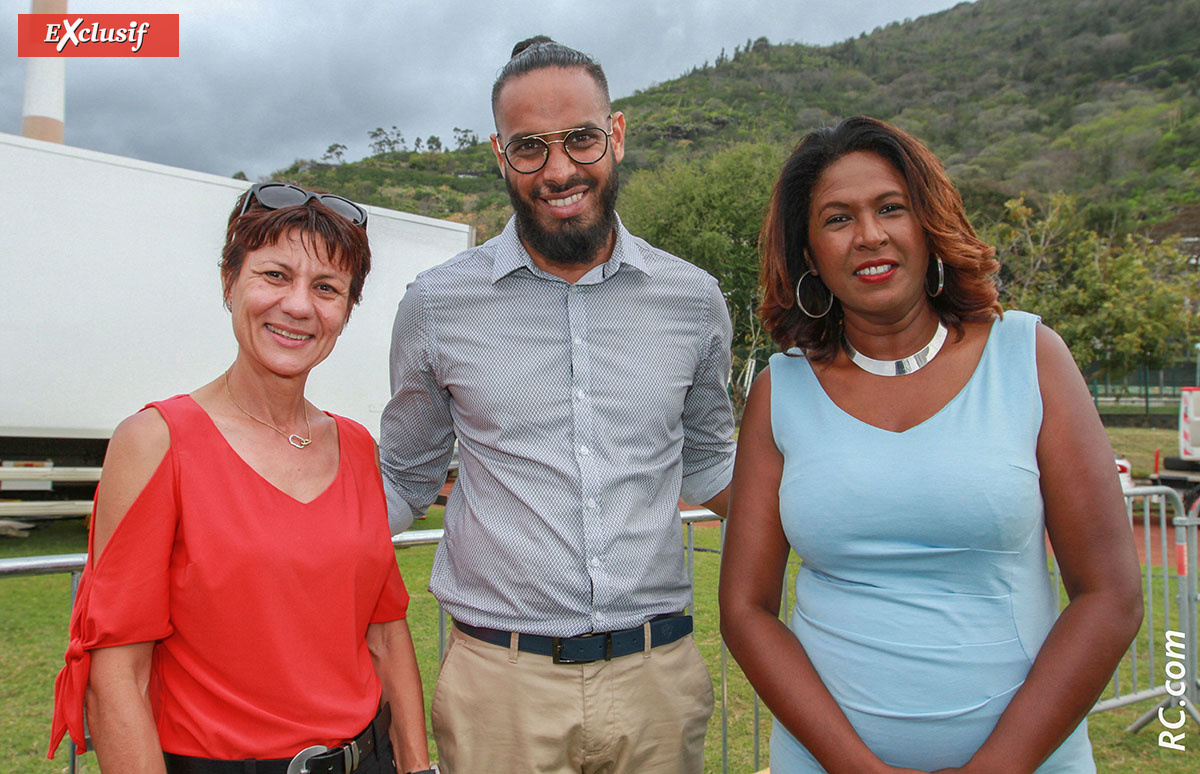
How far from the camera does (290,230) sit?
1.82m

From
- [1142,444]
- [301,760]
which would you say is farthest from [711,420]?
[1142,444]

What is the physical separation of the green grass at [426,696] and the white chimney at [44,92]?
9.42 metres

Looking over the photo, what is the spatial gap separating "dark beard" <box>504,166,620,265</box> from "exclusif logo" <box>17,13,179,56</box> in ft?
35.3

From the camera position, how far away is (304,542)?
5.52 feet

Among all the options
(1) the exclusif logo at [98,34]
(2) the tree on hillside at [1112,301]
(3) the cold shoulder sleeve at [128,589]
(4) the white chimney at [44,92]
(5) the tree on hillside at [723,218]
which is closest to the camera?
(3) the cold shoulder sleeve at [128,589]

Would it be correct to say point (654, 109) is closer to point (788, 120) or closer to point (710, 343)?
point (788, 120)

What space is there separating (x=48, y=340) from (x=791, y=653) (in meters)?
9.04

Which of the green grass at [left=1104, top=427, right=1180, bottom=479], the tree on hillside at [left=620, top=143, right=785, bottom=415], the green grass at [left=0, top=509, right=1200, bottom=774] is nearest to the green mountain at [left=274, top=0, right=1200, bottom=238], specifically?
the tree on hillside at [left=620, top=143, right=785, bottom=415]

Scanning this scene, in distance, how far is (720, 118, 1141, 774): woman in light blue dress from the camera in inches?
63.8

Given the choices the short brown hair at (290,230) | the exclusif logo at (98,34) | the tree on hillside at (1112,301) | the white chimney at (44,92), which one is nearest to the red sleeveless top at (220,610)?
the short brown hair at (290,230)

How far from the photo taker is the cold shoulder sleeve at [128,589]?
59.2 inches

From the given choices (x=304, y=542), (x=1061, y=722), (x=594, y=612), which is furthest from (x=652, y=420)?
(x=1061, y=722)

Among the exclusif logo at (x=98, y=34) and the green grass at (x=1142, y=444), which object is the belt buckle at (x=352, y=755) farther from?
the green grass at (x=1142, y=444)

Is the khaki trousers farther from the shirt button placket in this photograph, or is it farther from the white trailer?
Result: the white trailer
